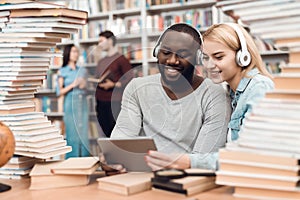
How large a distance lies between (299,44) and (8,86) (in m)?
0.97

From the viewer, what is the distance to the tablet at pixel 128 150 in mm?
1326

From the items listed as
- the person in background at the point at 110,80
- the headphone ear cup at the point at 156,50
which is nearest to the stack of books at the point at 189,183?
the person in background at the point at 110,80

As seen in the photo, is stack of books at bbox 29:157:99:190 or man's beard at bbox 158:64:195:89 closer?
stack of books at bbox 29:157:99:190

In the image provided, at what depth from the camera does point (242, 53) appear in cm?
171

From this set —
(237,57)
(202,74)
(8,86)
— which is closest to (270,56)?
(237,57)

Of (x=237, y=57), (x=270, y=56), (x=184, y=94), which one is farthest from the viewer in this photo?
(x=270, y=56)

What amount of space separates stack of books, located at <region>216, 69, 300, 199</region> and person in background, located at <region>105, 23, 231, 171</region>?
191 millimetres

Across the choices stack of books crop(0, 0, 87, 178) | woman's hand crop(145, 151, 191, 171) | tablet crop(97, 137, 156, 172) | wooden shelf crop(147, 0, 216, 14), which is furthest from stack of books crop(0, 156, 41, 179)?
wooden shelf crop(147, 0, 216, 14)

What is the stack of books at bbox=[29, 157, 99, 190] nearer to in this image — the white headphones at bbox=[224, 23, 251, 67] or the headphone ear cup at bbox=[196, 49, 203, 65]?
the headphone ear cup at bbox=[196, 49, 203, 65]

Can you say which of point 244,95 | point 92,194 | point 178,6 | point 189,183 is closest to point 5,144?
point 92,194

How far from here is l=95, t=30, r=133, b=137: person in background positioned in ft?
4.87

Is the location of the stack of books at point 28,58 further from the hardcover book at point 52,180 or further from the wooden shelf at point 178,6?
the wooden shelf at point 178,6

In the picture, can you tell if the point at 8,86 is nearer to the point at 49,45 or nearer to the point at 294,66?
the point at 49,45

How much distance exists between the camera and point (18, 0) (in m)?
1.52
